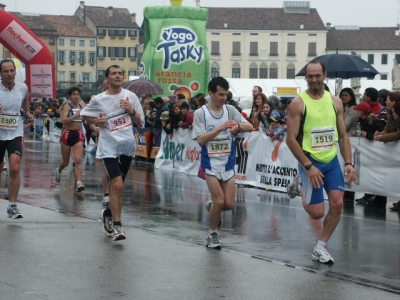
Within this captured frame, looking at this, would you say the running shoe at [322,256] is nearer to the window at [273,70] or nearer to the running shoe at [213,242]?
the running shoe at [213,242]

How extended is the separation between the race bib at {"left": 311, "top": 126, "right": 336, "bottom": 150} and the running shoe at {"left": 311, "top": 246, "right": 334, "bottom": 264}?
93 cm

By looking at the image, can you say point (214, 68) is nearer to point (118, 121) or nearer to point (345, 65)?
point (345, 65)

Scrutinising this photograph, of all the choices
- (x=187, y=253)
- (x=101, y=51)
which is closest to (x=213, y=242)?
(x=187, y=253)

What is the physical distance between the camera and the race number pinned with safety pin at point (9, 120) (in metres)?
11.3

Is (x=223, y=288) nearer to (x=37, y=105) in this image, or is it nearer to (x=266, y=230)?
(x=266, y=230)

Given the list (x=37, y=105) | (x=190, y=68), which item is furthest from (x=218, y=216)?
(x=37, y=105)

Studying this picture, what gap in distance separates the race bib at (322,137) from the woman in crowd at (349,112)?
6.12 m

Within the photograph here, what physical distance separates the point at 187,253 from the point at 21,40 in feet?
81.4

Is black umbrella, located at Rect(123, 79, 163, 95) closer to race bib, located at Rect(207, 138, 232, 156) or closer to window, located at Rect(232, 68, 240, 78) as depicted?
race bib, located at Rect(207, 138, 232, 156)

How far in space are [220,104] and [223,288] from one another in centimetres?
270

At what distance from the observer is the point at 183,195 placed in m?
15.3

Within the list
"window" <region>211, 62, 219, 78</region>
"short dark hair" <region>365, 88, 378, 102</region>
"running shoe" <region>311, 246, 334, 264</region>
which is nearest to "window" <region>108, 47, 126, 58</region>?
"window" <region>211, 62, 219, 78</region>

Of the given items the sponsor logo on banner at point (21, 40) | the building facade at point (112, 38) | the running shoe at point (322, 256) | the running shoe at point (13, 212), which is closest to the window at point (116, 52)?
the building facade at point (112, 38)

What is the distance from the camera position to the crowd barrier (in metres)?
14.2
